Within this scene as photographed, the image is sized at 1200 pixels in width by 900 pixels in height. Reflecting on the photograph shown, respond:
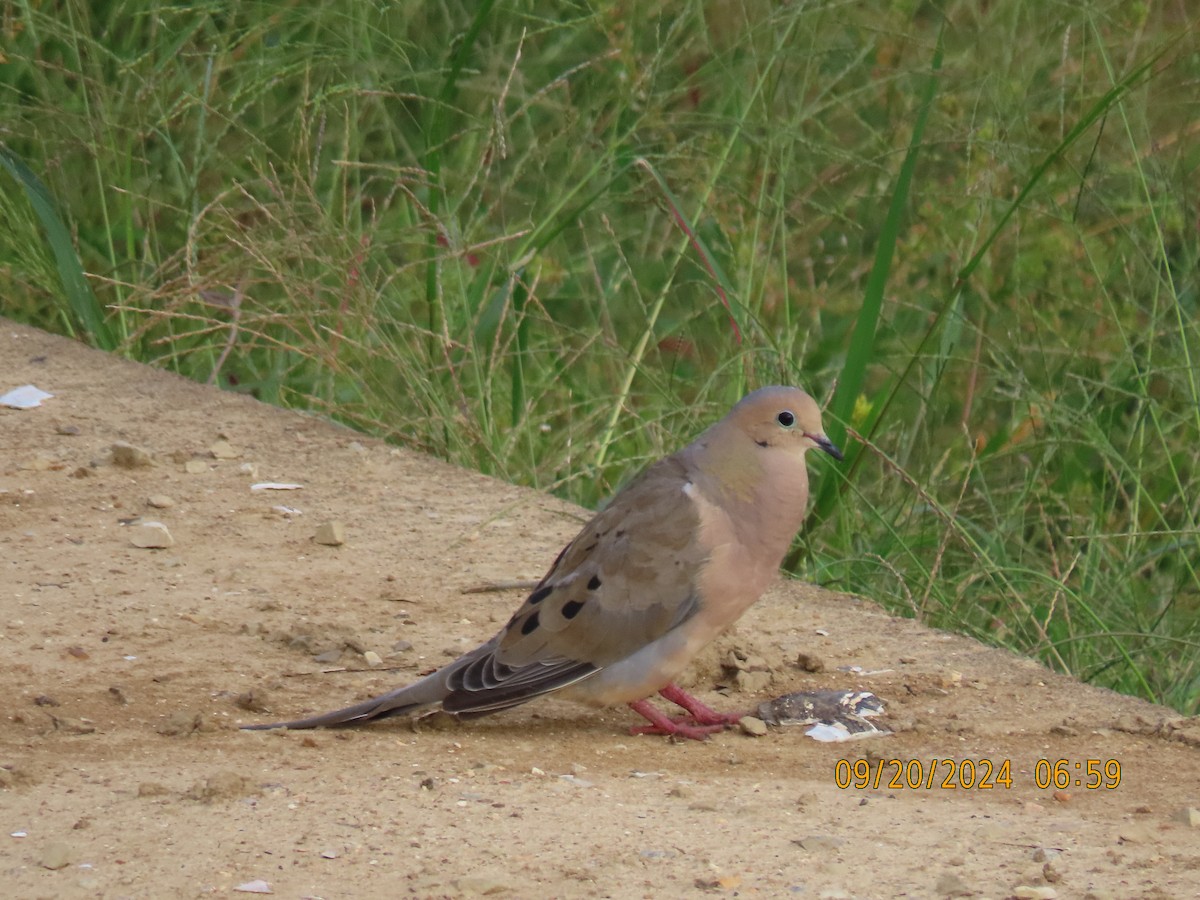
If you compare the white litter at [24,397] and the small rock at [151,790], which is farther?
the white litter at [24,397]

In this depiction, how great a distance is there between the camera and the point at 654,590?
3203mm

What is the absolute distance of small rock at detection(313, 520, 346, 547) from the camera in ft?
13.1

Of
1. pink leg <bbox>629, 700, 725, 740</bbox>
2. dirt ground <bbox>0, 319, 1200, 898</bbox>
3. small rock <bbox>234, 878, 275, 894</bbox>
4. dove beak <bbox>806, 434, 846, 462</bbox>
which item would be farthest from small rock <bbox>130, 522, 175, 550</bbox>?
small rock <bbox>234, 878, 275, 894</bbox>

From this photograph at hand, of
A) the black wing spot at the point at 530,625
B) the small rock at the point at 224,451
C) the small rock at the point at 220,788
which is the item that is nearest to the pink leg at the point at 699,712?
the black wing spot at the point at 530,625

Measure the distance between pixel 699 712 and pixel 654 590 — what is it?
257 mm

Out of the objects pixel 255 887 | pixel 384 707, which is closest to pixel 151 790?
pixel 255 887

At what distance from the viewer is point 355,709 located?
3088 mm

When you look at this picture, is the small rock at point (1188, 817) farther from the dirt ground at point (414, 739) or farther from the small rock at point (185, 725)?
the small rock at point (185, 725)

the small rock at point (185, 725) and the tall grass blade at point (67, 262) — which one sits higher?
the tall grass blade at point (67, 262)

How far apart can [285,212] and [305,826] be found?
2525 mm

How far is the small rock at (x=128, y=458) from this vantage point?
4.35 metres

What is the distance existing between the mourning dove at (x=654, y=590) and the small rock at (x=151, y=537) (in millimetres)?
949

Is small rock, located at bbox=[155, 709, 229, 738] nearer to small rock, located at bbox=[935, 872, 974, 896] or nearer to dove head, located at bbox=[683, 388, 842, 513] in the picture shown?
dove head, located at bbox=[683, 388, 842, 513]

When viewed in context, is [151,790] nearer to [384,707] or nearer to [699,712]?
[384,707]
